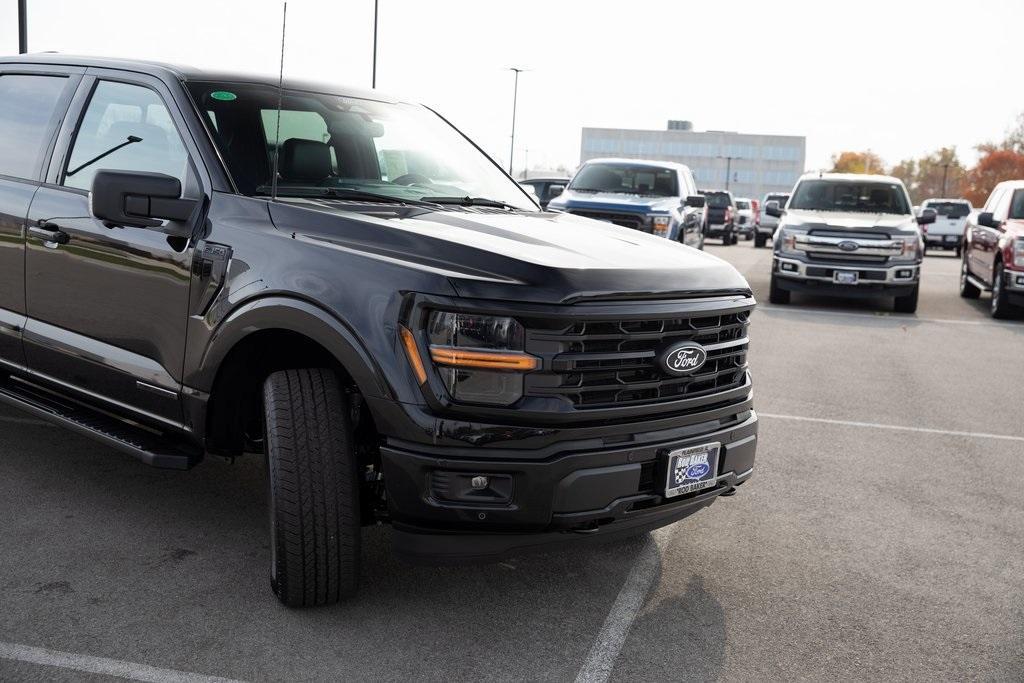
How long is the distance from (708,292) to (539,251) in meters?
0.63

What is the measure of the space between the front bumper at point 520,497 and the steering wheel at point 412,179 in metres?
1.64

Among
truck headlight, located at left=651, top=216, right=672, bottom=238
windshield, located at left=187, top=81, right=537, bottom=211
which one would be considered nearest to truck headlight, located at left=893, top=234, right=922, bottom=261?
truck headlight, located at left=651, top=216, right=672, bottom=238

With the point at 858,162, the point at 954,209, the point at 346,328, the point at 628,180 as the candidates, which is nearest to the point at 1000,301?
the point at 628,180

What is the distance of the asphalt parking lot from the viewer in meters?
3.17

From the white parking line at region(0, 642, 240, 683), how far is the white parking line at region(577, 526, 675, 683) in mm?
1086

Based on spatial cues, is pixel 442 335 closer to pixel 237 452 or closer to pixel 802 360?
pixel 237 452

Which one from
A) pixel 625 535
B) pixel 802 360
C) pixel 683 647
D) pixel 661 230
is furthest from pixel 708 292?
pixel 661 230

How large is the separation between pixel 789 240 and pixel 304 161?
10.2 meters

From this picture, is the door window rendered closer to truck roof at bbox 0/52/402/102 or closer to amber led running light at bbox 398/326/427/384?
truck roof at bbox 0/52/402/102

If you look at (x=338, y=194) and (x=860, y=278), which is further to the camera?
(x=860, y=278)

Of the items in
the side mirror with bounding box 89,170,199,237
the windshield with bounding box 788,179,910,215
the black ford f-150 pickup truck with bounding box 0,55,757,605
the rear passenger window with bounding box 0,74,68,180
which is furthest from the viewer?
the windshield with bounding box 788,179,910,215

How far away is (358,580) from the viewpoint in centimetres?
344

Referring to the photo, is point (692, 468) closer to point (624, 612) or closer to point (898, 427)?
point (624, 612)

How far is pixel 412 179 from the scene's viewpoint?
4492mm
